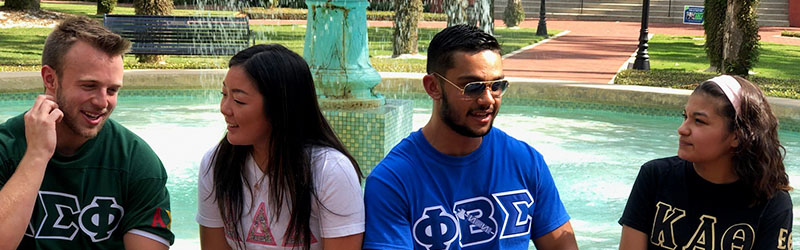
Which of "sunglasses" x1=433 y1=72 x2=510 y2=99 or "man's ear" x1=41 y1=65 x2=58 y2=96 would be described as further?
"man's ear" x1=41 y1=65 x2=58 y2=96

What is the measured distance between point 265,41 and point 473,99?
17371 mm

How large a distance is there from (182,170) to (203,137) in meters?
1.39

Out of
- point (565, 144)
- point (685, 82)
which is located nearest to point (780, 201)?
point (565, 144)

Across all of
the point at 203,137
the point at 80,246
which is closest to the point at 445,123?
the point at 80,246

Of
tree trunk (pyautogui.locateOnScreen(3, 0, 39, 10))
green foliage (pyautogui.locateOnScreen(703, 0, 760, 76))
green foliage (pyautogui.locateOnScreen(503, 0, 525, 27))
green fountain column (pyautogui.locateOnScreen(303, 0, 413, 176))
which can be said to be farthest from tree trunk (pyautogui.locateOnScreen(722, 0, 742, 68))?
tree trunk (pyautogui.locateOnScreen(3, 0, 39, 10))

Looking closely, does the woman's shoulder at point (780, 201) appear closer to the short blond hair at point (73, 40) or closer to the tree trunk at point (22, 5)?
the short blond hair at point (73, 40)

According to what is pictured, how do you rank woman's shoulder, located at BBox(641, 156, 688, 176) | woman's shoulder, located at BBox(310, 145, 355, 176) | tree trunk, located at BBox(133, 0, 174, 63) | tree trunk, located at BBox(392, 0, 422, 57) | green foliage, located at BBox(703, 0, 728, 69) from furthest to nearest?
tree trunk, located at BBox(392, 0, 422, 57), tree trunk, located at BBox(133, 0, 174, 63), green foliage, located at BBox(703, 0, 728, 69), woman's shoulder, located at BBox(641, 156, 688, 176), woman's shoulder, located at BBox(310, 145, 355, 176)

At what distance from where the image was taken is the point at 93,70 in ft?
8.53

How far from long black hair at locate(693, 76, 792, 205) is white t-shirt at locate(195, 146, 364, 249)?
3.72ft

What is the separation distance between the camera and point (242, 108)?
254 cm

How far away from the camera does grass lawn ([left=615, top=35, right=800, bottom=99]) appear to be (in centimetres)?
1200

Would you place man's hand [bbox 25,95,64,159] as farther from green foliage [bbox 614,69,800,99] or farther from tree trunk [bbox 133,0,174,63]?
tree trunk [bbox 133,0,174,63]

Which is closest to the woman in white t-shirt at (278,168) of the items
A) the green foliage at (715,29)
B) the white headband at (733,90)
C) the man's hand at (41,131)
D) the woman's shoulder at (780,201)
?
the man's hand at (41,131)

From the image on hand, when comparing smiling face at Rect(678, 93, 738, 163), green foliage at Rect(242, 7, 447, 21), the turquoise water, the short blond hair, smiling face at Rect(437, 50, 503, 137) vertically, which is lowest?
the turquoise water
